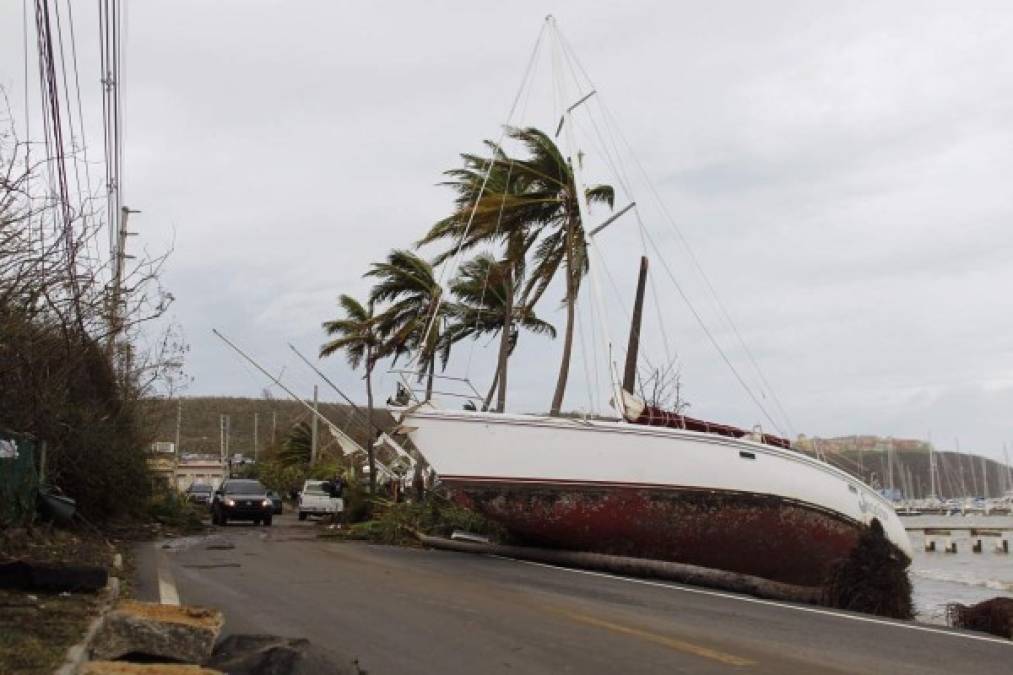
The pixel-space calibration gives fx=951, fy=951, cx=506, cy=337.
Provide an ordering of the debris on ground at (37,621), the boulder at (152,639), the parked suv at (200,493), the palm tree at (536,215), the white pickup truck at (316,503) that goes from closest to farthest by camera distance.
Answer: the debris on ground at (37,621) → the boulder at (152,639) → the palm tree at (536,215) → the white pickup truck at (316,503) → the parked suv at (200,493)

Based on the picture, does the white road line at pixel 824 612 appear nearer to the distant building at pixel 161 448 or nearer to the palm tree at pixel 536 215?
the palm tree at pixel 536 215

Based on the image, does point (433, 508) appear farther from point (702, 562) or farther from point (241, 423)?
point (241, 423)

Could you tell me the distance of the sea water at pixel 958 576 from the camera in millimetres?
24109

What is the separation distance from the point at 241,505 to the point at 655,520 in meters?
19.5

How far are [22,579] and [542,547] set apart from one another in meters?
10.1

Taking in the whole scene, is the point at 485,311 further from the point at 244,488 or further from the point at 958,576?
the point at 958,576

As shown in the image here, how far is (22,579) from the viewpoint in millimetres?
8719

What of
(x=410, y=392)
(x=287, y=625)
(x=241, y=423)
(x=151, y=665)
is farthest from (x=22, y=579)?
(x=241, y=423)

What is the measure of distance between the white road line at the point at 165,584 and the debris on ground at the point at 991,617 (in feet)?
31.1

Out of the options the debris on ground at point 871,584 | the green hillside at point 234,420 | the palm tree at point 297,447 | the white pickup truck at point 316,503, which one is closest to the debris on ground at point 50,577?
the debris on ground at point 871,584

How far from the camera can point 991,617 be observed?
38.8 ft

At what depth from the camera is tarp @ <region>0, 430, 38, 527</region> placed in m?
13.2

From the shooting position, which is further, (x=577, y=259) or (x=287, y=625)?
(x=577, y=259)

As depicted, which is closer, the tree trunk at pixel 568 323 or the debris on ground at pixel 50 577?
the debris on ground at pixel 50 577
